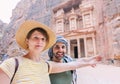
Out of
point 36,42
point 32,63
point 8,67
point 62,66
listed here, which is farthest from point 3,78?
point 62,66

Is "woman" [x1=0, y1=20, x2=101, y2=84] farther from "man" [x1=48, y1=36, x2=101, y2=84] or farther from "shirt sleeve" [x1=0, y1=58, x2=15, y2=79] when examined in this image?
"man" [x1=48, y1=36, x2=101, y2=84]

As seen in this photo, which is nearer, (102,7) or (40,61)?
(40,61)

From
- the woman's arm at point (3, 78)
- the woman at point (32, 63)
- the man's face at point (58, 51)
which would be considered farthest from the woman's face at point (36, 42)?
the man's face at point (58, 51)

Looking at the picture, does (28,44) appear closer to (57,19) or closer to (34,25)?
(34,25)

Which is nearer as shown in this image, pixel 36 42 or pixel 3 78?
pixel 3 78

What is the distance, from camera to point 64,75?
189cm

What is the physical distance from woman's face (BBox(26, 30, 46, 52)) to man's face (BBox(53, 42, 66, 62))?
0.47 metres

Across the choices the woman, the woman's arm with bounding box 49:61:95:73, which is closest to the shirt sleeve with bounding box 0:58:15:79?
the woman

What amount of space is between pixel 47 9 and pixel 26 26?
20.0m

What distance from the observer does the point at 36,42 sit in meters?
1.54

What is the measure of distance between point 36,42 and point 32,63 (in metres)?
0.19

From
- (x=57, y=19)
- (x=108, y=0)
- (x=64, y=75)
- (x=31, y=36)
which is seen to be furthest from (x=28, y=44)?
(x=57, y=19)

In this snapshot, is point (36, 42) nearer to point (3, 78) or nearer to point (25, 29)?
point (25, 29)

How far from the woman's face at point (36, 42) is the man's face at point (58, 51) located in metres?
0.47
